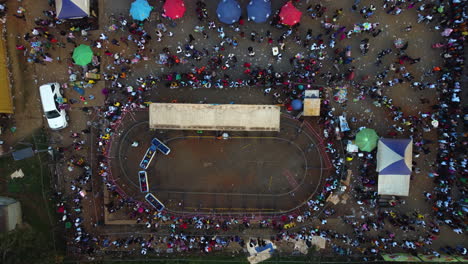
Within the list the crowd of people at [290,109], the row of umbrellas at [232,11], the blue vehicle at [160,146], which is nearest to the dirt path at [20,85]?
the crowd of people at [290,109]

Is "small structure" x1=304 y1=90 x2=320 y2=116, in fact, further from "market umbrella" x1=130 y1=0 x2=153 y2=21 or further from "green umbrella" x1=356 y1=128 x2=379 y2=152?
"market umbrella" x1=130 y1=0 x2=153 y2=21

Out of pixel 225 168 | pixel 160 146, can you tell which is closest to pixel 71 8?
pixel 160 146

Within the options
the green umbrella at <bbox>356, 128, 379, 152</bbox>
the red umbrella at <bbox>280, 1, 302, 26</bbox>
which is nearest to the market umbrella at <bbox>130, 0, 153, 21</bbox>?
the red umbrella at <bbox>280, 1, 302, 26</bbox>

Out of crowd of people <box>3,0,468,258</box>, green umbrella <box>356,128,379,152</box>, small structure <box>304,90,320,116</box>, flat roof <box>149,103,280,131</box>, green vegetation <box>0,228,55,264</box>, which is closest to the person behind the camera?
green vegetation <box>0,228,55,264</box>

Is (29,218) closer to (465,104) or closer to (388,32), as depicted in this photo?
(388,32)

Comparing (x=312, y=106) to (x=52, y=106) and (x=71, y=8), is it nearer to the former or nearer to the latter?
(x=71, y=8)

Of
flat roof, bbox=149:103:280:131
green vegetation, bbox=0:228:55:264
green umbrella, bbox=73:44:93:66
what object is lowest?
green vegetation, bbox=0:228:55:264
